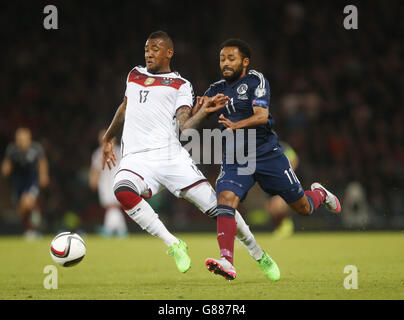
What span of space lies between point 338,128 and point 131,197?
40.1 ft

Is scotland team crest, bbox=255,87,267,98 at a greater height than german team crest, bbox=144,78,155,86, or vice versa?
german team crest, bbox=144,78,155,86

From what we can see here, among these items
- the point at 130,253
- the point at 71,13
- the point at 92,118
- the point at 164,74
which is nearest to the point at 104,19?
the point at 71,13

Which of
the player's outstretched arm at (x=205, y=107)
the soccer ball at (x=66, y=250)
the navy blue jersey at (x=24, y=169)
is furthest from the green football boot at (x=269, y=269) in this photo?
the navy blue jersey at (x=24, y=169)

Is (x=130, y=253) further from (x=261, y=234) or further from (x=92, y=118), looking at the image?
(x=92, y=118)

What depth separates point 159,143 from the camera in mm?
6383

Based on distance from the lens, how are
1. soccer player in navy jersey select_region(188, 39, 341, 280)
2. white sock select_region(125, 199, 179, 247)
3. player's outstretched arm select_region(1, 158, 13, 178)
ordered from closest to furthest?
1. soccer player in navy jersey select_region(188, 39, 341, 280)
2. white sock select_region(125, 199, 179, 247)
3. player's outstretched arm select_region(1, 158, 13, 178)

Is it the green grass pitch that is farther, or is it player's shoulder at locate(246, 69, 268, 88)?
player's shoulder at locate(246, 69, 268, 88)

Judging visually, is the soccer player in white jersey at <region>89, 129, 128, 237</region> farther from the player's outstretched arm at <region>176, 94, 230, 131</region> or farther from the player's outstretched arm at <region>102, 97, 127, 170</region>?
the player's outstretched arm at <region>176, 94, 230, 131</region>

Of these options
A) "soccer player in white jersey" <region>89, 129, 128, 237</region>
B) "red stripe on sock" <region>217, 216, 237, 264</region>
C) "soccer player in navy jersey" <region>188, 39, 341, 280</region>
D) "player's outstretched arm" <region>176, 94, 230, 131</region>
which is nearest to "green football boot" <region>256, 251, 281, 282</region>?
"soccer player in navy jersey" <region>188, 39, 341, 280</region>

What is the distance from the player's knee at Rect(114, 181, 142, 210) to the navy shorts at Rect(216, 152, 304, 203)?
725 mm

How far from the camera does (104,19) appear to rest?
2173 cm

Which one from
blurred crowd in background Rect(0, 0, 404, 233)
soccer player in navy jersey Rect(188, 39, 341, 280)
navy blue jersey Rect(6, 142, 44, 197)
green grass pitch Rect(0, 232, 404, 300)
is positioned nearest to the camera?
green grass pitch Rect(0, 232, 404, 300)

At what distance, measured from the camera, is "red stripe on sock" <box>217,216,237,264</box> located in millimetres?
5762

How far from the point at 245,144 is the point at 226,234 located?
851mm
